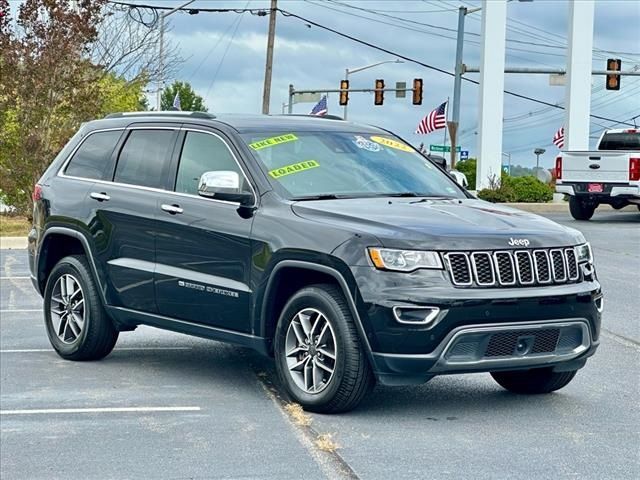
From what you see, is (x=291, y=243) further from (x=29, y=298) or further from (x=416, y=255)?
(x=29, y=298)

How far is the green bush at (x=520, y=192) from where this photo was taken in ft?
113

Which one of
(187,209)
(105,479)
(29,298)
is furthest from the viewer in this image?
(29,298)

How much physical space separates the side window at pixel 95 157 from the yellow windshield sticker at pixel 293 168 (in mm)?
1797

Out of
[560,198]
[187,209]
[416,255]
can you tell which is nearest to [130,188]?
[187,209]

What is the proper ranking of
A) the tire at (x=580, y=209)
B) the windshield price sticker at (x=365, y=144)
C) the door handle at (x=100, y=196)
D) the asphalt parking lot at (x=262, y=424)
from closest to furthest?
the asphalt parking lot at (x=262, y=424) < the windshield price sticker at (x=365, y=144) < the door handle at (x=100, y=196) < the tire at (x=580, y=209)

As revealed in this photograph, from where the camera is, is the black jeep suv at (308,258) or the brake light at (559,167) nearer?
the black jeep suv at (308,258)

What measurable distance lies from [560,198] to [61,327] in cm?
2786

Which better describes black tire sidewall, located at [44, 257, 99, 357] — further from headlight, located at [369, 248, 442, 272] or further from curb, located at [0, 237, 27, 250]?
curb, located at [0, 237, 27, 250]

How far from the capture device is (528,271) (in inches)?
270

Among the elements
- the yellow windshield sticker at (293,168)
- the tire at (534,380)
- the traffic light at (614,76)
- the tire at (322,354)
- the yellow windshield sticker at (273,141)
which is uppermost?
the traffic light at (614,76)

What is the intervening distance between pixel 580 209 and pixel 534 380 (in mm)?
20875

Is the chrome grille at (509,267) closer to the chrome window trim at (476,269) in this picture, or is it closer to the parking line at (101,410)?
the chrome window trim at (476,269)

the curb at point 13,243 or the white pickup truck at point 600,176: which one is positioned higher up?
the white pickup truck at point 600,176

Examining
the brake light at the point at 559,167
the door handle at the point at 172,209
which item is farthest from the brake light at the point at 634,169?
the door handle at the point at 172,209
